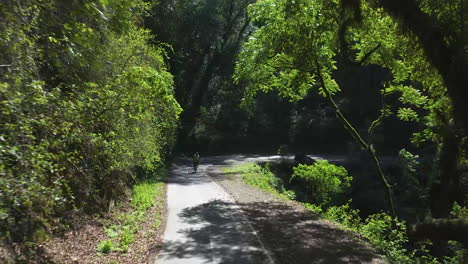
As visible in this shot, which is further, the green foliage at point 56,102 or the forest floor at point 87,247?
the forest floor at point 87,247

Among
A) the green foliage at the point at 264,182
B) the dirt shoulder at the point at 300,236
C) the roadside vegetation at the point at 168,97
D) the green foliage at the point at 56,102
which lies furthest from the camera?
the green foliage at the point at 264,182

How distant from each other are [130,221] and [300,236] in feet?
19.6

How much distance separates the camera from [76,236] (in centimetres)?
946

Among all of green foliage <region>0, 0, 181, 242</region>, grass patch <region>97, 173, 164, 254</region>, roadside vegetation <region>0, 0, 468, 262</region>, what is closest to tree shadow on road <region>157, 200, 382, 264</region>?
grass patch <region>97, 173, 164, 254</region>

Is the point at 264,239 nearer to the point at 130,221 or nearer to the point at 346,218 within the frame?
the point at 346,218

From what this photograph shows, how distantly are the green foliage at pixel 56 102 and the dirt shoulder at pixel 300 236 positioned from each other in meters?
5.42

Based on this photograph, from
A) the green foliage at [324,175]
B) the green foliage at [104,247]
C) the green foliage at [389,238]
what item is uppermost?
the green foliage at [324,175]

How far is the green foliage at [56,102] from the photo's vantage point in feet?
14.3

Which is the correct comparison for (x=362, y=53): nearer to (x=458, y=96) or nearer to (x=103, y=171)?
(x=458, y=96)

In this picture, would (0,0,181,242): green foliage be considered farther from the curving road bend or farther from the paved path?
the curving road bend

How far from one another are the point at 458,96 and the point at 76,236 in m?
9.36

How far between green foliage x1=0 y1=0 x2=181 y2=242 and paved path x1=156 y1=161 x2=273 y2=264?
2810 millimetres

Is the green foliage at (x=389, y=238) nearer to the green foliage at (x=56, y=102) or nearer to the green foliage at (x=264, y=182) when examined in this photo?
the green foliage at (x=264, y=182)

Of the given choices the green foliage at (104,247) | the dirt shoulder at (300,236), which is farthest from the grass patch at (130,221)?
the dirt shoulder at (300,236)
